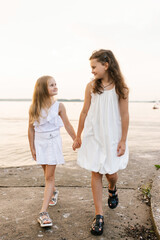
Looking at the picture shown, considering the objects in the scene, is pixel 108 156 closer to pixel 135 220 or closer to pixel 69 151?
pixel 135 220

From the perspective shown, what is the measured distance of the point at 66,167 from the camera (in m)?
5.18

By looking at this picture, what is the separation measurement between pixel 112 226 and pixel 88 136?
1052mm

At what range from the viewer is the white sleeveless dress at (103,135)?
282cm

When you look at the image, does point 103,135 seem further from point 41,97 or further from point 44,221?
point 44,221

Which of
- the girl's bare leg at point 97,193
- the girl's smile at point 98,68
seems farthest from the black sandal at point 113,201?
the girl's smile at point 98,68

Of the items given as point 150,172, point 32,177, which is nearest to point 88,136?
point 32,177

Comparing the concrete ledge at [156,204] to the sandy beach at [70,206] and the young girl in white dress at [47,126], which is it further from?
the young girl in white dress at [47,126]

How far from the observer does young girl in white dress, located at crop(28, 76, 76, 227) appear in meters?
3.13

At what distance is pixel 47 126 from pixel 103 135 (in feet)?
2.49

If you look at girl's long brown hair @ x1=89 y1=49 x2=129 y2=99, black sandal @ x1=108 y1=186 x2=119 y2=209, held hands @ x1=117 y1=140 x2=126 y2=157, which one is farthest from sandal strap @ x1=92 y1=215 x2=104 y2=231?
girl's long brown hair @ x1=89 y1=49 x2=129 y2=99

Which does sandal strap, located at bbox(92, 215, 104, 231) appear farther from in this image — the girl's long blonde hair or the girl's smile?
the girl's smile

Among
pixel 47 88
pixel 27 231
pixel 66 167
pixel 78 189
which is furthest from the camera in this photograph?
pixel 66 167

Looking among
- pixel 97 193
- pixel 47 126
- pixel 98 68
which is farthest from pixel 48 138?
pixel 98 68

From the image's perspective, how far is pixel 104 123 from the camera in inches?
112
